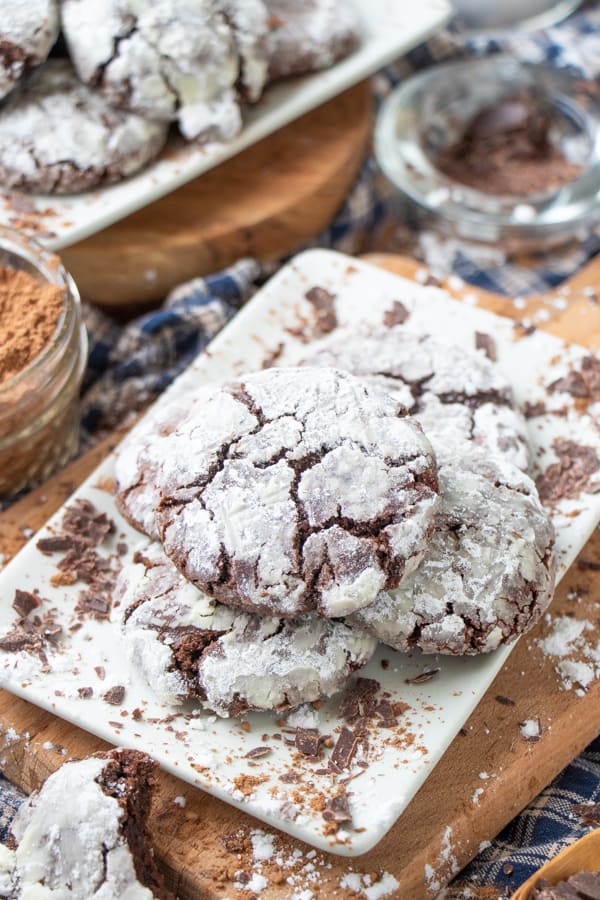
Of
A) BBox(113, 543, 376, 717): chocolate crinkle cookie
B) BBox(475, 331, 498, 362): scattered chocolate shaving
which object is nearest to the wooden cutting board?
BBox(113, 543, 376, 717): chocolate crinkle cookie

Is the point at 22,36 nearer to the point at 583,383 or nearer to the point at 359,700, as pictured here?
the point at 583,383

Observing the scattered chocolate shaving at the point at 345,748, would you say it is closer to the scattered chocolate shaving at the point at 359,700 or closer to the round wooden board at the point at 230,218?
the scattered chocolate shaving at the point at 359,700

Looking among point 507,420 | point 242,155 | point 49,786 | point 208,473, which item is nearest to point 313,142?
point 242,155

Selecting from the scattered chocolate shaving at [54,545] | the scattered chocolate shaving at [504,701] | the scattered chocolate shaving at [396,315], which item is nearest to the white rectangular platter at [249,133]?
the scattered chocolate shaving at [396,315]

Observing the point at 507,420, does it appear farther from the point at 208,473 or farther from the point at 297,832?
the point at 297,832

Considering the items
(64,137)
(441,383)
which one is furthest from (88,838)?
(64,137)

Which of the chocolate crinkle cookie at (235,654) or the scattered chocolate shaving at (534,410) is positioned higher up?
the scattered chocolate shaving at (534,410)
